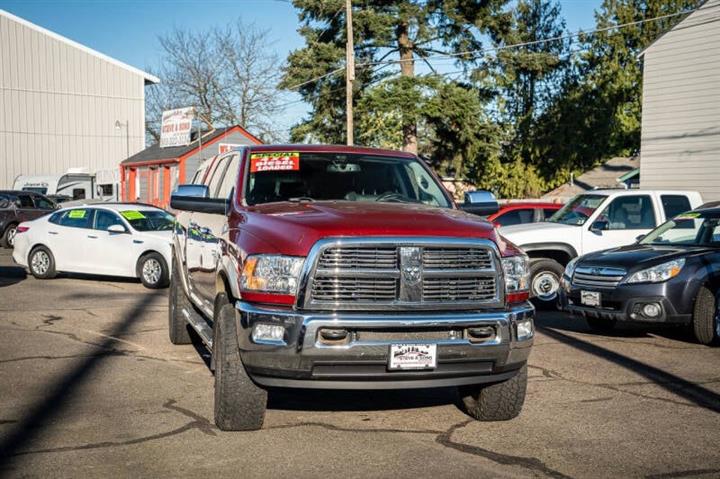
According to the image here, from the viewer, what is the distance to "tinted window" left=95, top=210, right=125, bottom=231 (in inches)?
643

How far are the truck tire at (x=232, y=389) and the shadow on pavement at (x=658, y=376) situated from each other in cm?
350

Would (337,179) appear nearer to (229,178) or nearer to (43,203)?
(229,178)

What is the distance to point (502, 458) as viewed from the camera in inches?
209

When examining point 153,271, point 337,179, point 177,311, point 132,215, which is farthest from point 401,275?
point 132,215

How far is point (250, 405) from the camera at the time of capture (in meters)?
5.66

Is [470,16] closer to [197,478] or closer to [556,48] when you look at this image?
[556,48]

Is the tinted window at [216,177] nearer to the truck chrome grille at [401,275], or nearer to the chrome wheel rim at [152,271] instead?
the truck chrome grille at [401,275]

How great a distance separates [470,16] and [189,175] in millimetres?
16252

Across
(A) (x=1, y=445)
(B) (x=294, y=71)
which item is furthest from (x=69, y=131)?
(A) (x=1, y=445)

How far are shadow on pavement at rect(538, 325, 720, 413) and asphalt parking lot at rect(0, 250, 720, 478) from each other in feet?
0.06

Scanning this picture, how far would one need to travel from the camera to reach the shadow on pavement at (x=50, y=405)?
553 cm

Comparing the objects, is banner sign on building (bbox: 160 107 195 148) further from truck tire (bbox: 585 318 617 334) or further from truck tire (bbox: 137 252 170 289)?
truck tire (bbox: 585 318 617 334)

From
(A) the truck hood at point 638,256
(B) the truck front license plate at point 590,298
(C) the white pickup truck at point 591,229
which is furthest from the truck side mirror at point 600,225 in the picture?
(B) the truck front license plate at point 590,298

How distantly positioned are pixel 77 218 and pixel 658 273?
11375 millimetres
